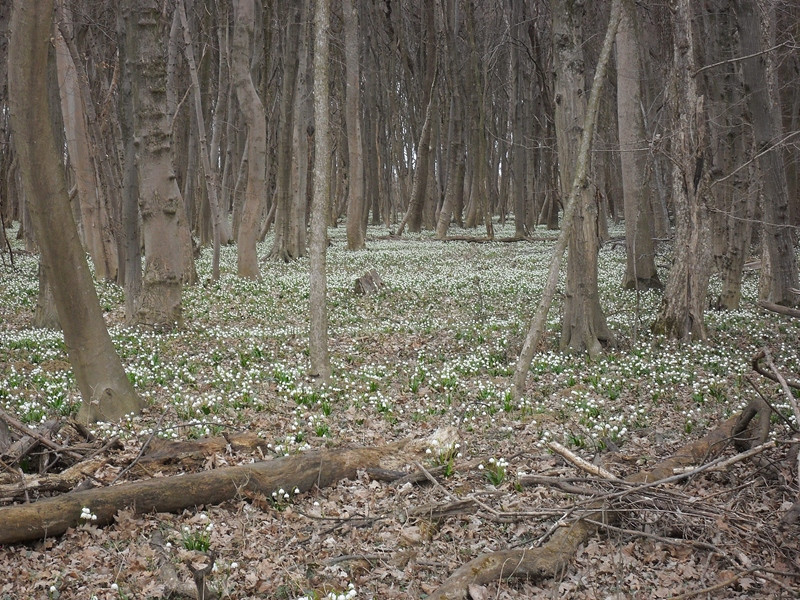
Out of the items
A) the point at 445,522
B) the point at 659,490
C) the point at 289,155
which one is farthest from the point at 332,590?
the point at 289,155

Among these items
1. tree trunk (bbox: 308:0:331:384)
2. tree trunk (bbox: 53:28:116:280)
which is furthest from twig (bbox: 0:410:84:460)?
tree trunk (bbox: 53:28:116:280)

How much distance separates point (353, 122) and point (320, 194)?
60.0ft

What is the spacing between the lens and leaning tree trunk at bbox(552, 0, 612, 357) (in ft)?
33.9

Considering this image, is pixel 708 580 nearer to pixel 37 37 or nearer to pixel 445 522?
pixel 445 522

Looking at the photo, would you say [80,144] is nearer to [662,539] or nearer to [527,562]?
[527,562]

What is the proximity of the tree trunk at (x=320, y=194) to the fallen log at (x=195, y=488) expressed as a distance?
270 centimetres

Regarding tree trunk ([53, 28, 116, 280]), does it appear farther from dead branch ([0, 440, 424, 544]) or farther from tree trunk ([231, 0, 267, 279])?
dead branch ([0, 440, 424, 544])

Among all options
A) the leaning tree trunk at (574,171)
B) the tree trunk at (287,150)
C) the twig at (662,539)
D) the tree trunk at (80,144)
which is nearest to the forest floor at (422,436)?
the twig at (662,539)

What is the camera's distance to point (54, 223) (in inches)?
267

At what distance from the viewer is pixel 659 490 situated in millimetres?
4973

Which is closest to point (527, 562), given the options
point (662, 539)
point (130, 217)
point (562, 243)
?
point (662, 539)

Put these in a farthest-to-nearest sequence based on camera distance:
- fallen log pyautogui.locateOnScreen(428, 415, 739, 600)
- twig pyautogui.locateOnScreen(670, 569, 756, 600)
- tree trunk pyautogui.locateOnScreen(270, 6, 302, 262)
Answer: tree trunk pyautogui.locateOnScreen(270, 6, 302, 262) → fallen log pyautogui.locateOnScreen(428, 415, 739, 600) → twig pyautogui.locateOnScreen(670, 569, 756, 600)

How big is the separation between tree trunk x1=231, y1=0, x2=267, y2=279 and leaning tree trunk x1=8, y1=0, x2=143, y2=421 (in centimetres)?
1157

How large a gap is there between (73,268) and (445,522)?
4.56 m
